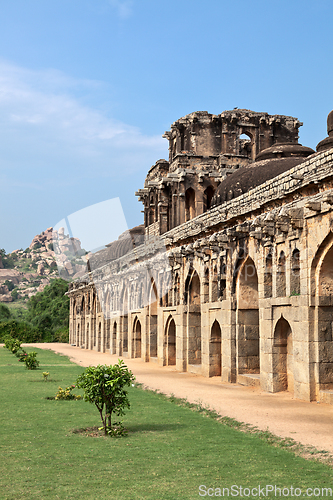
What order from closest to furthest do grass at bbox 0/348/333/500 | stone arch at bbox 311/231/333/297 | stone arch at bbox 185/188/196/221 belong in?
grass at bbox 0/348/333/500 → stone arch at bbox 311/231/333/297 → stone arch at bbox 185/188/196/221

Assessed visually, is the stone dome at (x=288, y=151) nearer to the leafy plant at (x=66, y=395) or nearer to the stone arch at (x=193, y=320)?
the stone arch at (x=193, y=320)

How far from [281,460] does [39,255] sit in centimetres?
14775

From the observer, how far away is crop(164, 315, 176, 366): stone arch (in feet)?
90.3

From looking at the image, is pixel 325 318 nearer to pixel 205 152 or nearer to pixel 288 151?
pixel 288 151

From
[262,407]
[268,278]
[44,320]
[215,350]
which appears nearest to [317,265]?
[268,278]

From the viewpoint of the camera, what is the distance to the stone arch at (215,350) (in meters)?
21.2

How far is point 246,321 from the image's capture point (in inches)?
753

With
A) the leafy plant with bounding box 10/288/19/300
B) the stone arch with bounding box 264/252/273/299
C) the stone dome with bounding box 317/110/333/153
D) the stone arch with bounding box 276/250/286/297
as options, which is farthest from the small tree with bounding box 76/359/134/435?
the leafy plant with bounding box 10/288/19/300

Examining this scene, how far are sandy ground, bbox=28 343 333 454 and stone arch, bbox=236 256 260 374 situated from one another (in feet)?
3.58

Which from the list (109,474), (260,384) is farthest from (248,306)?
(109,474)

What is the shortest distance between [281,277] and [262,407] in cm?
408

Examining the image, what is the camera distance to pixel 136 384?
18516 mm

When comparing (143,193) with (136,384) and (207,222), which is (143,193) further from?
(136,384)

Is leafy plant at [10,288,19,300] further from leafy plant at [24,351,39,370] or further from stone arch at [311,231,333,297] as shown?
stone arch at [311,231,333,297]
